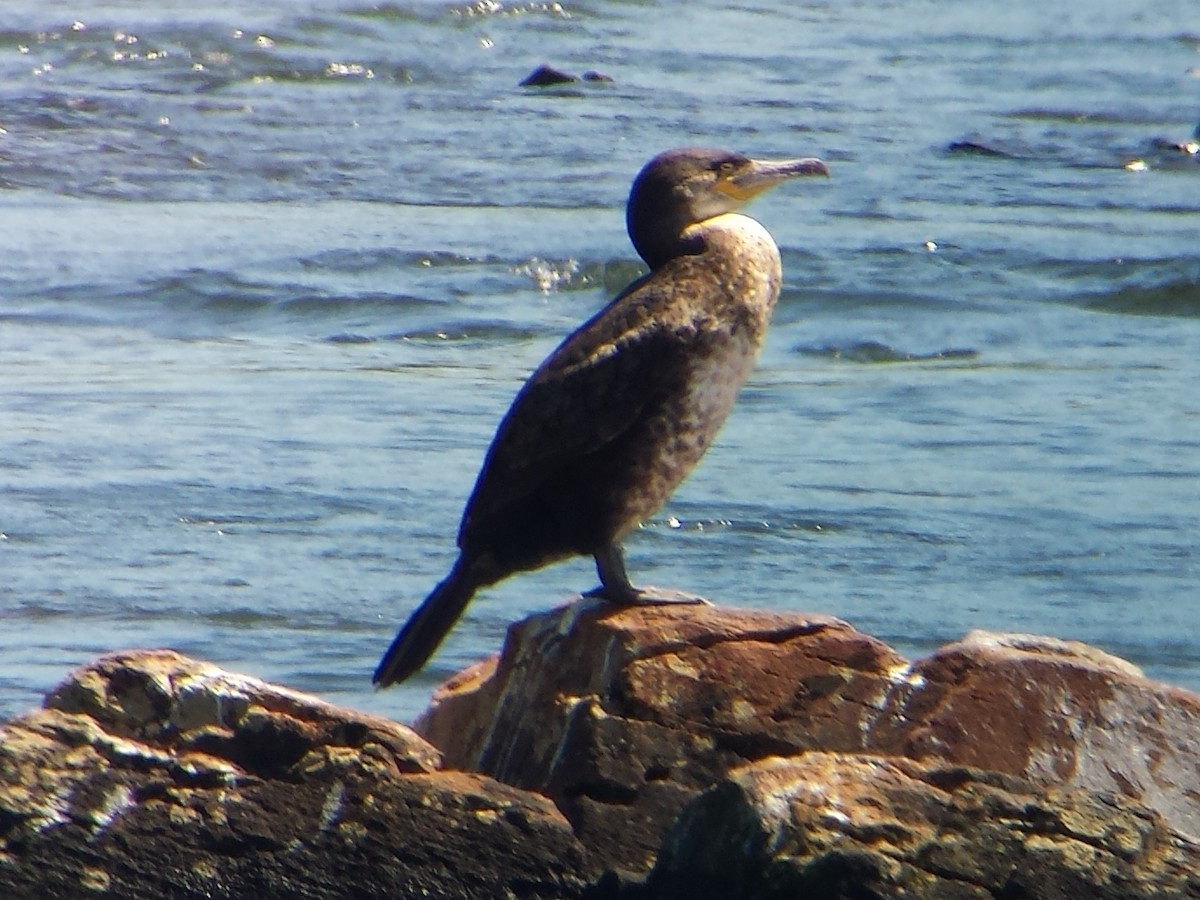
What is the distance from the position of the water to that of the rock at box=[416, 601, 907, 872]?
143 centimetres

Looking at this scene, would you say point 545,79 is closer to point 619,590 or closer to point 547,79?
point 547,79

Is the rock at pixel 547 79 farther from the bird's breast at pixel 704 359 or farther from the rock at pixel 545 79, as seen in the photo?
the bird's breast at pixel 704 359

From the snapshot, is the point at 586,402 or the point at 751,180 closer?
the point at 586,402

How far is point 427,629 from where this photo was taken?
15.4 feet

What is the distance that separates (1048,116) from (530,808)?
1342 cm

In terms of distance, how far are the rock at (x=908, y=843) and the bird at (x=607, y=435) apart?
34.2 inches

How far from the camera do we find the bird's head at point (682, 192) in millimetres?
5012

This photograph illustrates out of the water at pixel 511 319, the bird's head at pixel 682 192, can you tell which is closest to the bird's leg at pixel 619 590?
the bird's head at pixel 682 192

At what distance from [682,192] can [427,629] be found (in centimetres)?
112

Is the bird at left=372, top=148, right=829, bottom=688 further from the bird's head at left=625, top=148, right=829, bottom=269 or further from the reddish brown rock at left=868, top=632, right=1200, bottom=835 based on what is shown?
the reddish brown rock at left=868, top=632, right=1200, bottom=835

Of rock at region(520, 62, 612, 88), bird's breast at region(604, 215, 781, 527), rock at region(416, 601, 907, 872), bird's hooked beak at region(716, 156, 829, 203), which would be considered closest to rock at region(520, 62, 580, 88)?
rock at region(520, 62, 612, 88)

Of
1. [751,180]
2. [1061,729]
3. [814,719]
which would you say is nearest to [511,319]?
[751,180]

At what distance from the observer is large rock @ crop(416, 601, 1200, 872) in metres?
4.30

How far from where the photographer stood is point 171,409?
861cm
